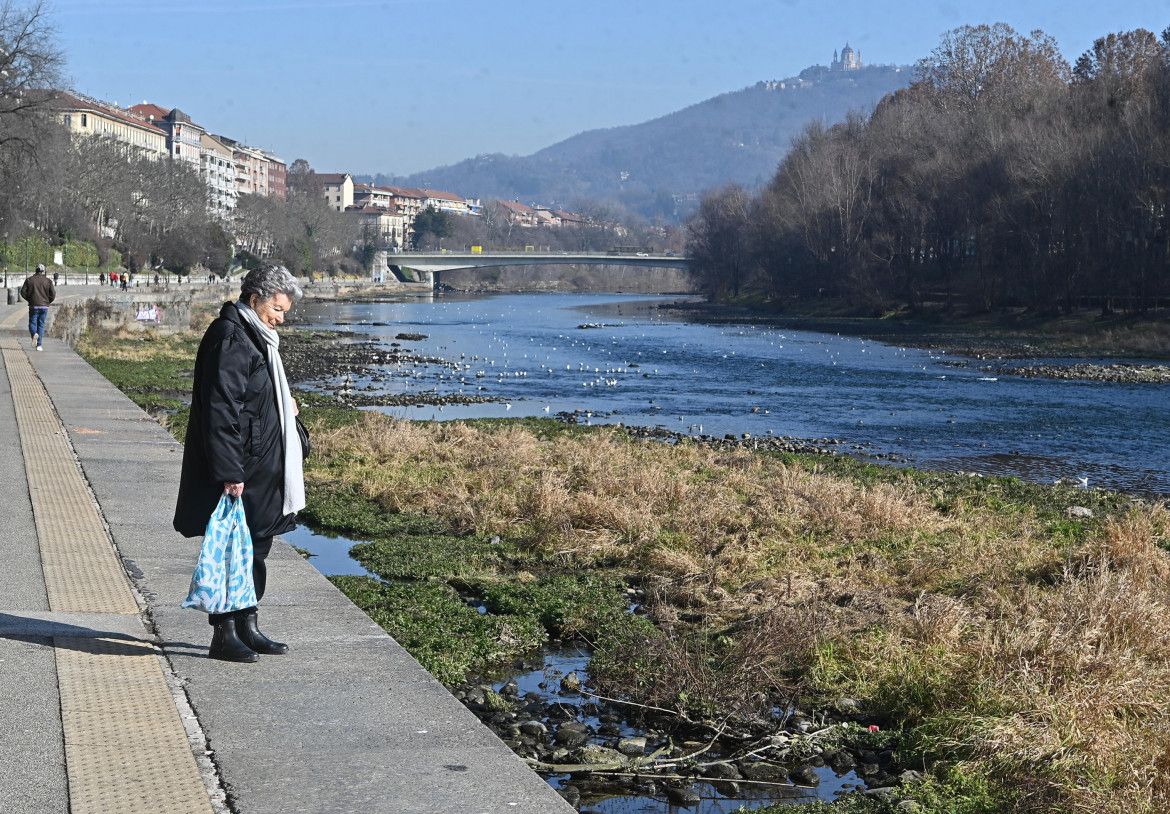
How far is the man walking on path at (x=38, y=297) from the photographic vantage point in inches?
1053

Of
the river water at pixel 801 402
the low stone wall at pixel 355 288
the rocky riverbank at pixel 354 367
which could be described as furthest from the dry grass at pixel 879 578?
the low stone wall at pixel 355 288

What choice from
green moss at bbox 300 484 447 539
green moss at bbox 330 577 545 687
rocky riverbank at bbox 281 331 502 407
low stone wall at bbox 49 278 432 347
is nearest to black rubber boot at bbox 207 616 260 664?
green moss at bbox 330 577 545 687

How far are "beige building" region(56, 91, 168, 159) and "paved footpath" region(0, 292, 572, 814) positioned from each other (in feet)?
412

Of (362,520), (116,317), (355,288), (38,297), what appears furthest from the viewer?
(355,288)

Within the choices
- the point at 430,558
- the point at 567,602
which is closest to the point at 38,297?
the point at 430,558

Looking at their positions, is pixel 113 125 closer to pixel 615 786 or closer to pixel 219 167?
pixel 219 167

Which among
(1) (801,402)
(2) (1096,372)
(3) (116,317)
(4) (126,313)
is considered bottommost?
(1) (801,402)

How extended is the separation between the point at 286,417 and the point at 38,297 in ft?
76.7

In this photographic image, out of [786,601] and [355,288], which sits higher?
[355,288]

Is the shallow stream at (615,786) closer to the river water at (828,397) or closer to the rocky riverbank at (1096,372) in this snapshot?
the river water at (828,397)

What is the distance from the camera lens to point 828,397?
33.2 metres

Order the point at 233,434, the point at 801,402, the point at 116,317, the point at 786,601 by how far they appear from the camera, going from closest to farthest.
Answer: the point at 233,434 → the point at 786,601 → the point at 801,402 → the point at 116,317

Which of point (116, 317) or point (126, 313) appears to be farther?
point (126, 313)

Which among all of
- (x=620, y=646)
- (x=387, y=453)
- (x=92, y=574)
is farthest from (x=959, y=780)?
(x=387, y=453)
